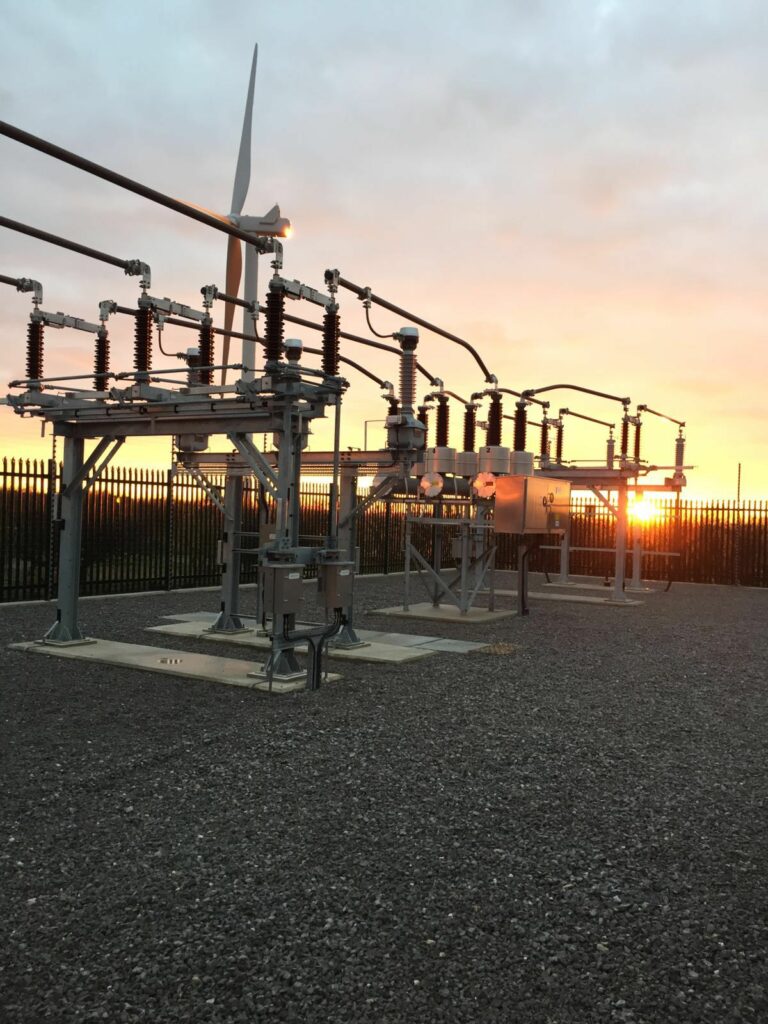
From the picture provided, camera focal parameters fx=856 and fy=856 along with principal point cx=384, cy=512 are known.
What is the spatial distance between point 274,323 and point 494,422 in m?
7.61

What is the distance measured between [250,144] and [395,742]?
16824 mm

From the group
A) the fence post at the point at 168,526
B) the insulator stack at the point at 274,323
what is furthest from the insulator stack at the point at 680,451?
the insulator stack at the point at 274,323

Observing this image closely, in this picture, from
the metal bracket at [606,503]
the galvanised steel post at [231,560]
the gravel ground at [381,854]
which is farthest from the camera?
the metal bracket at [606,503]

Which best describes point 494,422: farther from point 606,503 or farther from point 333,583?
point 333,583

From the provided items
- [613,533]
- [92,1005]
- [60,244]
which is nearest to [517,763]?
[92,1005]

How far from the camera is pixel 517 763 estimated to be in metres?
6.61

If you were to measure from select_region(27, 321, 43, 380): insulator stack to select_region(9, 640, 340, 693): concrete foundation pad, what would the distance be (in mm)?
3589

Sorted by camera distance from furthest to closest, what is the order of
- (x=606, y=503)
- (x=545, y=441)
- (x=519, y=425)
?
(x=545, y=441) → (x=606, y=503) → (x=519, y=425)

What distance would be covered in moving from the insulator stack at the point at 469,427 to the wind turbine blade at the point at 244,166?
6797 millimetres

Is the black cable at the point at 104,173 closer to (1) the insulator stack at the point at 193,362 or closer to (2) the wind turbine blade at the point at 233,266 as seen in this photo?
(1) the insulator stack at the point at 193,362

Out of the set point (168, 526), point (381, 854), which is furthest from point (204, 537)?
point (381, 854)

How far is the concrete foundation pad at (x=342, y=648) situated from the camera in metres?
11.3

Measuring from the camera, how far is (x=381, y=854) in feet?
15.7

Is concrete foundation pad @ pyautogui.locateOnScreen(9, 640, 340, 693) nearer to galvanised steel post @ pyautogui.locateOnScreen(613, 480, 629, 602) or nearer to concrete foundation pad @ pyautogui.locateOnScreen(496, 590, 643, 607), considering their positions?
concrete foundation pad @ pyautogui.locateOnScreen(496, 590, 643, 607)
